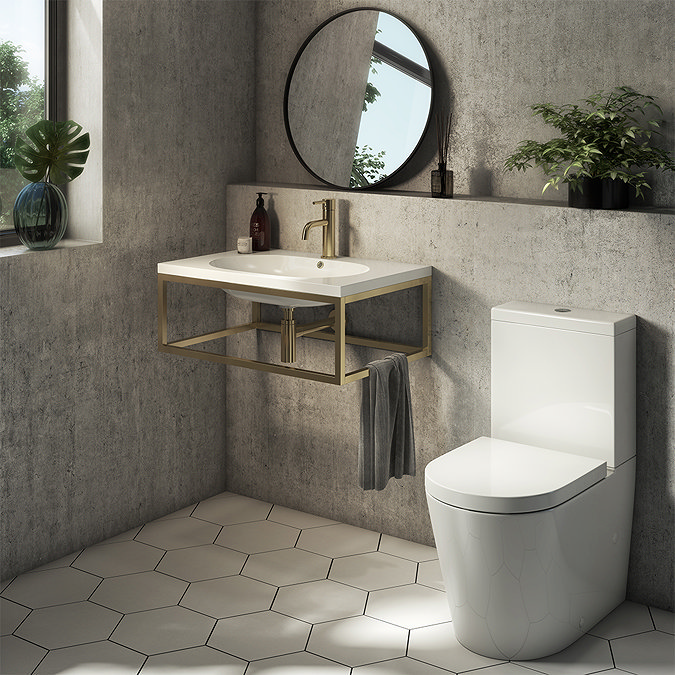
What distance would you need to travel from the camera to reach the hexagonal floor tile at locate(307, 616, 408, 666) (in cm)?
240

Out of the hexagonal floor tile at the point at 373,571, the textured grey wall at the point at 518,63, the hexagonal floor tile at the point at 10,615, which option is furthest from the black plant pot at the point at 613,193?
the hexagonal floor tile at the point at 10,615

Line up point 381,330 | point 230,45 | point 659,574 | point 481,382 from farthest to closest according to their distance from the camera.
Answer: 1. point 230,45
2. point 381,330
3. point 481,382
4. point 659,574

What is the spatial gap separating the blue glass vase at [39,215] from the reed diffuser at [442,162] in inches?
44.7

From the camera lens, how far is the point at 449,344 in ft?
9.62

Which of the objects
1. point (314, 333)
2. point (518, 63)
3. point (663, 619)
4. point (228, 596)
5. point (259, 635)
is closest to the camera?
point (259, 635)

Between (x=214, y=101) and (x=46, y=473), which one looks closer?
(x=46, y=473)

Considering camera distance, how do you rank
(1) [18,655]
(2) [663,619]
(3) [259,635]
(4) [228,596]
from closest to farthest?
1. (1) [18,655]
2. (3) [259,635]
3. (2) [663,619]
4. (4) [228,596]

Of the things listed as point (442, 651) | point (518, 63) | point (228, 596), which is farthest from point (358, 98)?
point (442, 651)

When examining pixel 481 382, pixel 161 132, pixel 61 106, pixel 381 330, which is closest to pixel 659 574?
pixel 481 382

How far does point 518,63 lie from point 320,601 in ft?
5.51

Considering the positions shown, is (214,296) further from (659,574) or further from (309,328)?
(659,574)

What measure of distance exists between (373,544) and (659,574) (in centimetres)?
90

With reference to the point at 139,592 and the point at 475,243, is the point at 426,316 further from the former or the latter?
the point at 139,592

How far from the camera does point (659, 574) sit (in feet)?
8.73
